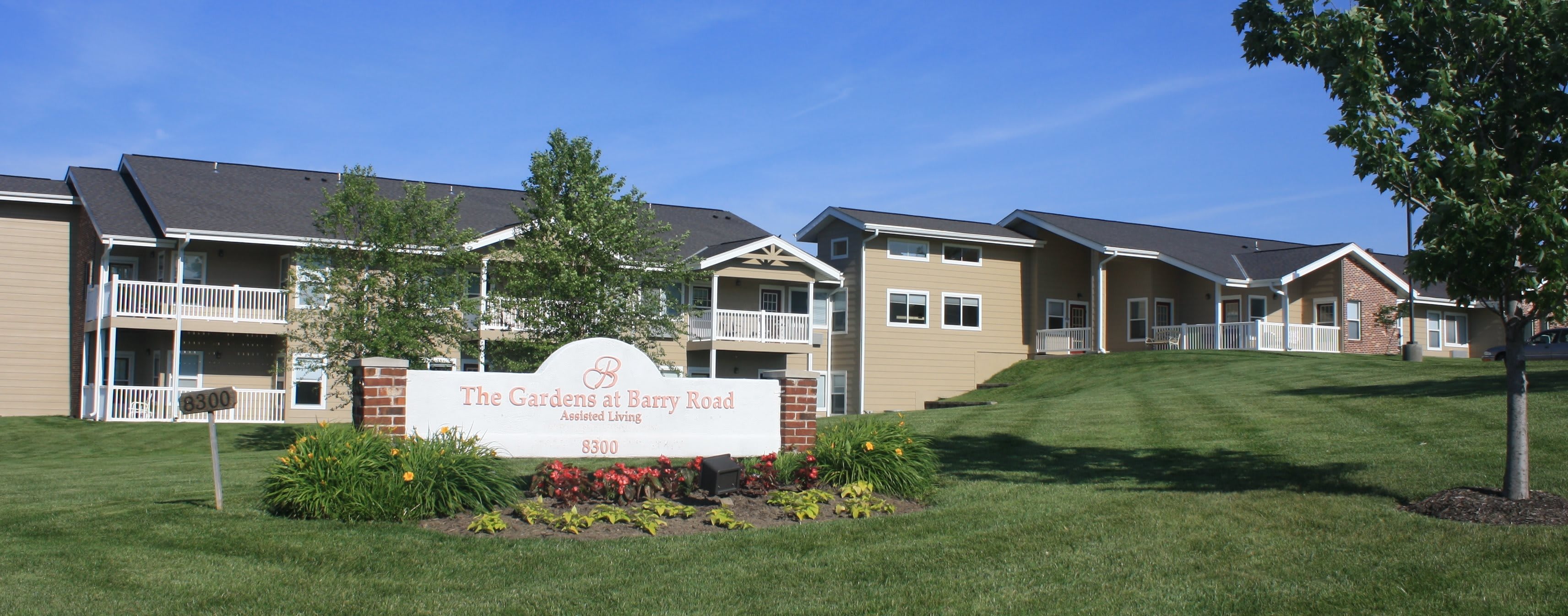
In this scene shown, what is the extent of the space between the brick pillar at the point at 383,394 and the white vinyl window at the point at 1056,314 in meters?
29.6

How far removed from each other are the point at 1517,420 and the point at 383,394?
992cm

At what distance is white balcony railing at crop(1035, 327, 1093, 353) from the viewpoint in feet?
119

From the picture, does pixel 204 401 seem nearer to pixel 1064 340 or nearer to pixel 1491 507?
pixel 1491 507

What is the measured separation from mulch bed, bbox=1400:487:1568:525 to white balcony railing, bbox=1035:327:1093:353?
2649 cm

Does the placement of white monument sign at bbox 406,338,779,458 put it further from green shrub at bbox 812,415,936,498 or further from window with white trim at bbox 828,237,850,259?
window with white trim at bbox 828,237,850,259

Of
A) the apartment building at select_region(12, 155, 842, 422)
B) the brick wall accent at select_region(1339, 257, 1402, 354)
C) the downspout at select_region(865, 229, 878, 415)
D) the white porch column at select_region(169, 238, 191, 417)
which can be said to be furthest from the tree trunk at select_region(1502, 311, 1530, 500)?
the brick wall accent at select_region(1339, 257, 1402, 354)

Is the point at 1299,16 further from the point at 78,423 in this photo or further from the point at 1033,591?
the point at 78,423

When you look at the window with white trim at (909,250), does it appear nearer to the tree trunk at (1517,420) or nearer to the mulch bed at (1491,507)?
the tree trunk at (1517,420)

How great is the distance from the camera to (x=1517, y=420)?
32.5 feet

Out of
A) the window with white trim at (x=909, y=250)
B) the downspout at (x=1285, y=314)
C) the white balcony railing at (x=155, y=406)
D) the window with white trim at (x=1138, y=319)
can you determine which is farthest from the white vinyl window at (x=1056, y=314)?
the white balcony railing at (x=155, y=406)

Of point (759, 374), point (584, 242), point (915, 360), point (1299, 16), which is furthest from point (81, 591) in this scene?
point (915, 360)

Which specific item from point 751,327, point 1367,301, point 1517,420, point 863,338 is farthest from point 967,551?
point 1367,301

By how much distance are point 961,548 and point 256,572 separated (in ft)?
16.3

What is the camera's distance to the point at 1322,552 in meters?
A: 8.15
